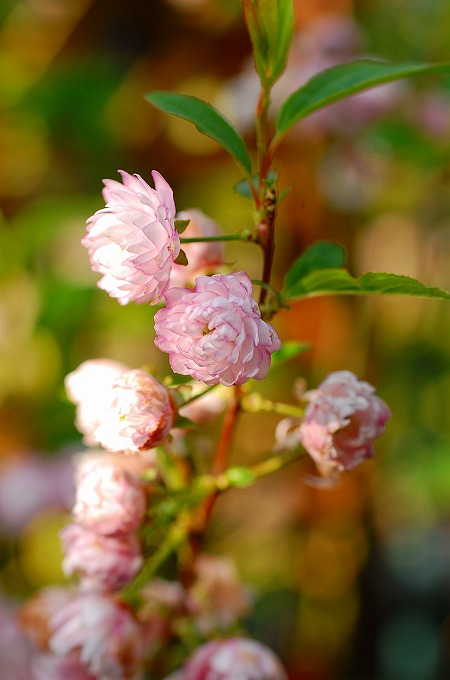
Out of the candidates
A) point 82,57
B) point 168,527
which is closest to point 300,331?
point 82,57

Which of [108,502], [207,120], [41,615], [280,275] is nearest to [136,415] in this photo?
[108,502]

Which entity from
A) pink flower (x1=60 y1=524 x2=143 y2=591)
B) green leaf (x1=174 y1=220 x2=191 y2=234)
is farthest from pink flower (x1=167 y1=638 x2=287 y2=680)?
green leaf (x1=174 y1=220 x2=191 y2=234)

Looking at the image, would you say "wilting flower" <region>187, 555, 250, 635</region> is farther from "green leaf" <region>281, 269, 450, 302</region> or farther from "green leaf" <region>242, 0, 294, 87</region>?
"green leaf" <region>242, 0, 294, 87</region>

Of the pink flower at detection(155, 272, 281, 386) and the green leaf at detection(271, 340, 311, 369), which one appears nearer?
the pink flower at detection(155, 272, 281, 386)

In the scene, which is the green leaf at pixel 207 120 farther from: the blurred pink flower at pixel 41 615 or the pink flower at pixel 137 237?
the blurred pink flower at pixel 41 615

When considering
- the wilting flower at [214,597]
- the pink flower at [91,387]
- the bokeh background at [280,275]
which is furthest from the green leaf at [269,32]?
the bokeh background at [280,275]

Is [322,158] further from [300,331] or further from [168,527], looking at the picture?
[168,527]

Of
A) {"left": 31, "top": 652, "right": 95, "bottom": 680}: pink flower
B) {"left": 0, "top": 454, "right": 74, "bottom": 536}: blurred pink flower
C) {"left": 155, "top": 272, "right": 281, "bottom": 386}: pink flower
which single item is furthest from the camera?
{"left": 0, "top": 454, "right": 74, "bottom": 536}: blurred pink flower
